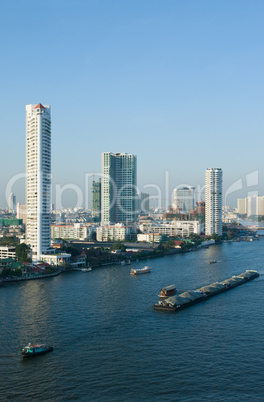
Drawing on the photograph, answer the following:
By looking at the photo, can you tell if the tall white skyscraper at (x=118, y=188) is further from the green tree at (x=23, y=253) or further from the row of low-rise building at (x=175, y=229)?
the green tree at (x=23, y=253)

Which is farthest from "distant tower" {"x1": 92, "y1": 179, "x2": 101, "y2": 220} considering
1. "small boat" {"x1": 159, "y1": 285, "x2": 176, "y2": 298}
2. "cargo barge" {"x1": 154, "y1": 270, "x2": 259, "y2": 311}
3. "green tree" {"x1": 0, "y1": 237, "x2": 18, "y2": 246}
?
"small boat" {"x1": 159, "y1": 285, "x2": 176, "y2": 298}

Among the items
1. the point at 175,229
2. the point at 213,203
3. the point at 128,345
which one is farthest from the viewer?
the point at 213,203

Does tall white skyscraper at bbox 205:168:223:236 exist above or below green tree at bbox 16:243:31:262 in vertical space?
above

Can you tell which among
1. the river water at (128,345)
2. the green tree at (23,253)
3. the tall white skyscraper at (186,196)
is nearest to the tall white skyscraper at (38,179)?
the green tree at (23,253)

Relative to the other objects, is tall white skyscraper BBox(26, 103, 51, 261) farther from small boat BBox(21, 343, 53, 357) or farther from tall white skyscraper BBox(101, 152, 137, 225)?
tall white skyscraper BBox(101, 152, 137, 225)

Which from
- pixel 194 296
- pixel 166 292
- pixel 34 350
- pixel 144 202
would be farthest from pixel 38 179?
pixel 144 202

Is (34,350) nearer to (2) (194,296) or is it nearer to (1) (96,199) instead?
(2) (194,296)
